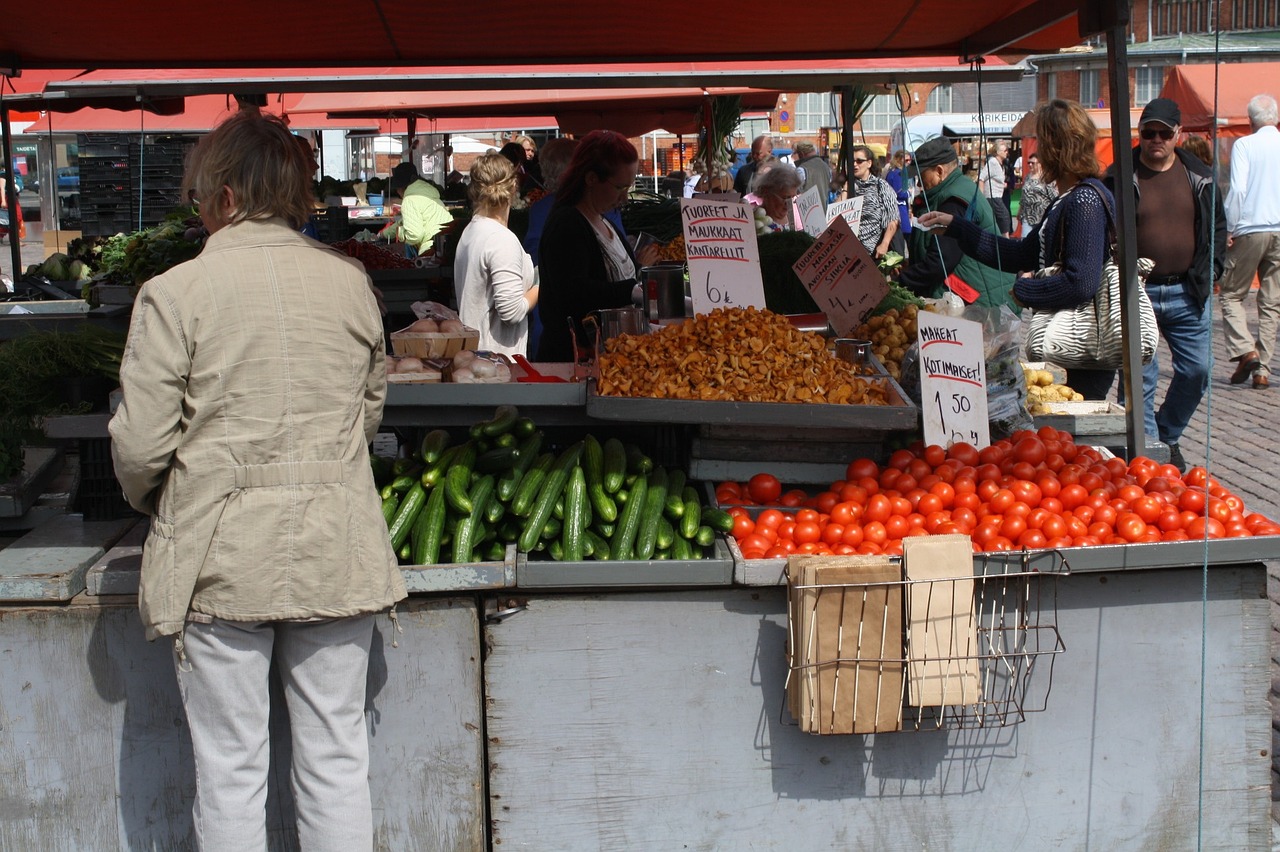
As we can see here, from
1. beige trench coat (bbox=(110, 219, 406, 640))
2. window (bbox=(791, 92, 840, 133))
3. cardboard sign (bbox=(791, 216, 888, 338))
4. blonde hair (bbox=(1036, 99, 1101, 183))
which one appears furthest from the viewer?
window (bbox=(791, 92, 840, 133))

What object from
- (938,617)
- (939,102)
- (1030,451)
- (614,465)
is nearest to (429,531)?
(614,465)

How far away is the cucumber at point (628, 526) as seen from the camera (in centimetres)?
334

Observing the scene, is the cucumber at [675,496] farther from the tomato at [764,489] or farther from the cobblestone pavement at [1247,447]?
the cobblestone pavement at [1247,447]

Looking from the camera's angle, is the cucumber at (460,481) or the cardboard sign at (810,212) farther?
the cardboard sign at (810,212)

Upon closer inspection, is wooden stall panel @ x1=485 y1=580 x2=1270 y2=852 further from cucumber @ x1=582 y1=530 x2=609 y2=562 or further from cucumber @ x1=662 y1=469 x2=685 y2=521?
cucumber @ x1=662 y1=469 x2=685 y2=521

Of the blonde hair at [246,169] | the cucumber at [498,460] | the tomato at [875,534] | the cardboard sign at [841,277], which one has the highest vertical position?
the blonde hair at [246,169]

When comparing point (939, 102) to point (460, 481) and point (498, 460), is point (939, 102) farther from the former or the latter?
point (460, 481)

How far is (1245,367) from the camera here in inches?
407

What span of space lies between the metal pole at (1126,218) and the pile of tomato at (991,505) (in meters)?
0.33


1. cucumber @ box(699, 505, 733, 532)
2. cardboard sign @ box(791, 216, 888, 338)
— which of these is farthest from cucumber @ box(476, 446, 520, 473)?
cardboard sign @ box(791, 216, 888, 338)

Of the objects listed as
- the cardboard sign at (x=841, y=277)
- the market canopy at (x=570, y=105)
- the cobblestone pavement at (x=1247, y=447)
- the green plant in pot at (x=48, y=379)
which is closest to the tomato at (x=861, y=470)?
the cardboard sign at (x=841, y=277)

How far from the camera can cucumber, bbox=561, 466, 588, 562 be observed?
10.9 feet

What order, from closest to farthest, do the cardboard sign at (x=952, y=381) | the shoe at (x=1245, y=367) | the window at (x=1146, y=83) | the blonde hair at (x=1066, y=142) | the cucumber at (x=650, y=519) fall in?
the cucumber at (x=650, y=519), the cardboard sign at (x=952, y=381), the blonde hair at (x=1066, y=142), the shoe at (x=1245, y=367), the window at (x=1146, y=83)

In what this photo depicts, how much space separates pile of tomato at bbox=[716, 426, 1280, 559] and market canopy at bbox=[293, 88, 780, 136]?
7.34 m
